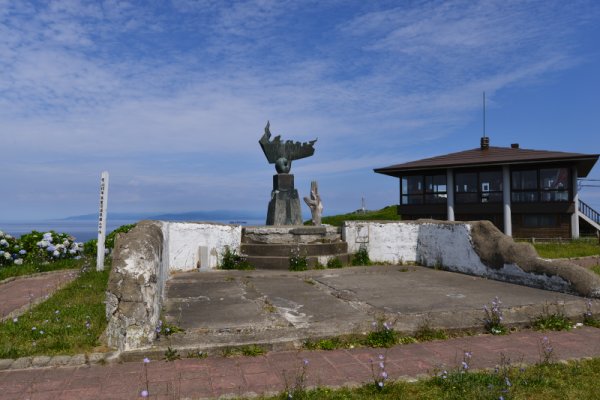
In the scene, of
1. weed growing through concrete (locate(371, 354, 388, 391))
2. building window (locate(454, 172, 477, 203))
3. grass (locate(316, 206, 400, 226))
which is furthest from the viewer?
grass (locate(316, 206, 400, 226))

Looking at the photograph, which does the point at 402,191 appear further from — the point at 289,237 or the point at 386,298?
the point at 386,298

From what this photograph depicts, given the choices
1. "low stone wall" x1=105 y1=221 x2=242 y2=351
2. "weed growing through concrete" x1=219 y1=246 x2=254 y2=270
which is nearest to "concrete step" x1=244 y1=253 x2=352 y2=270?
"weed growing through concrete" x1=219 y1=246 x2=254 y2=270

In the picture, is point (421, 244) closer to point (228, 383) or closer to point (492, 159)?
point (228, 383)

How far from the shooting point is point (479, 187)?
2514cm

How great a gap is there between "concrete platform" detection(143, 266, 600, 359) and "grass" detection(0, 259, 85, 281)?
4.12 meters

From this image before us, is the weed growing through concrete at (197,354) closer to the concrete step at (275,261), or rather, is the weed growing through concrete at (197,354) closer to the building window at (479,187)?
the concrete step at (275,261)

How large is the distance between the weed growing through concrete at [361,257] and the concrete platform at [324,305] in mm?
1617

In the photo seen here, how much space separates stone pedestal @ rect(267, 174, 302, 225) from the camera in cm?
1184

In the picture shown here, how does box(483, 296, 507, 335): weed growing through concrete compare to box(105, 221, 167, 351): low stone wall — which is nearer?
box(105, 221, 167, 351): low stone wall

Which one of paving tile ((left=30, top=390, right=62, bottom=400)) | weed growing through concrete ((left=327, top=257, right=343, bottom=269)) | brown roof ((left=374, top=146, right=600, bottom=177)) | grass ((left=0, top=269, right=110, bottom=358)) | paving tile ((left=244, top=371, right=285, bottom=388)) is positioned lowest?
paving tile ((left=30, top=390, right=62, bottom=400))

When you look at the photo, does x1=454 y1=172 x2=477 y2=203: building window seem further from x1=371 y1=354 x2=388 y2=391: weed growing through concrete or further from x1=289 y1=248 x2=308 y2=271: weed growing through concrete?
x1=371 y1=354 x2=388 y2=391: weed growing through concrete

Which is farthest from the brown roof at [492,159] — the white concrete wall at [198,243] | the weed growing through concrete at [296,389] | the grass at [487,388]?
the weed growing through concrete at [296,389]

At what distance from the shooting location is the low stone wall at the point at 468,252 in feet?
19.7

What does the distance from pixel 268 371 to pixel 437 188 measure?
82.6 ft
